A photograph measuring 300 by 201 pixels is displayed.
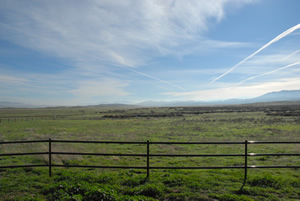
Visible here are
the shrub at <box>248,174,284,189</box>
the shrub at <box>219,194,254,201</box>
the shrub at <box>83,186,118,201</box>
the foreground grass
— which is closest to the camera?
the shrub at <box>83,186,118,201</box>

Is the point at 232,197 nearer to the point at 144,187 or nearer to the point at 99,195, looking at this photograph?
the point at 144,187

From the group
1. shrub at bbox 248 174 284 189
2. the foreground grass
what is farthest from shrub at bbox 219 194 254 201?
shrub at bbox 248 174 284 189

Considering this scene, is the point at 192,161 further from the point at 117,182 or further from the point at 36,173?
the point at 36,173

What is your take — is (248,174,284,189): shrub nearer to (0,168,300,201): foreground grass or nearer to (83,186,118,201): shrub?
(0,168,300,201): foreground grass

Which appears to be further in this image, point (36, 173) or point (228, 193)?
point (36, 173)

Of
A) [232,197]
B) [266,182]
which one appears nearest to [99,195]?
[232,197]

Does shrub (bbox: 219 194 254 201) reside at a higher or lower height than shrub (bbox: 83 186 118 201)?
lower

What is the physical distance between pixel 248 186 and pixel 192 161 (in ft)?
18.6

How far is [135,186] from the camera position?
6566 mm

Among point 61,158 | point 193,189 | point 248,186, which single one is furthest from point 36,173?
point 248,186

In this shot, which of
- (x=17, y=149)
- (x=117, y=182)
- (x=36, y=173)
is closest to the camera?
A: (x=117, y=182)

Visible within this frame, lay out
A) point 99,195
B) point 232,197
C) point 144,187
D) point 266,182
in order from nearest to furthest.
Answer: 1. point 99,195
2. point 232,197
3. point 144,187
4. point 266,182

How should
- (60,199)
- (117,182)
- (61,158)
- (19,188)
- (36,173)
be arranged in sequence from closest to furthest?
(60,199) → (19,188) → (117,182) → (36,173) → (61,158)

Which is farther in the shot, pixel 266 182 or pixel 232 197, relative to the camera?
pixel 266 182
